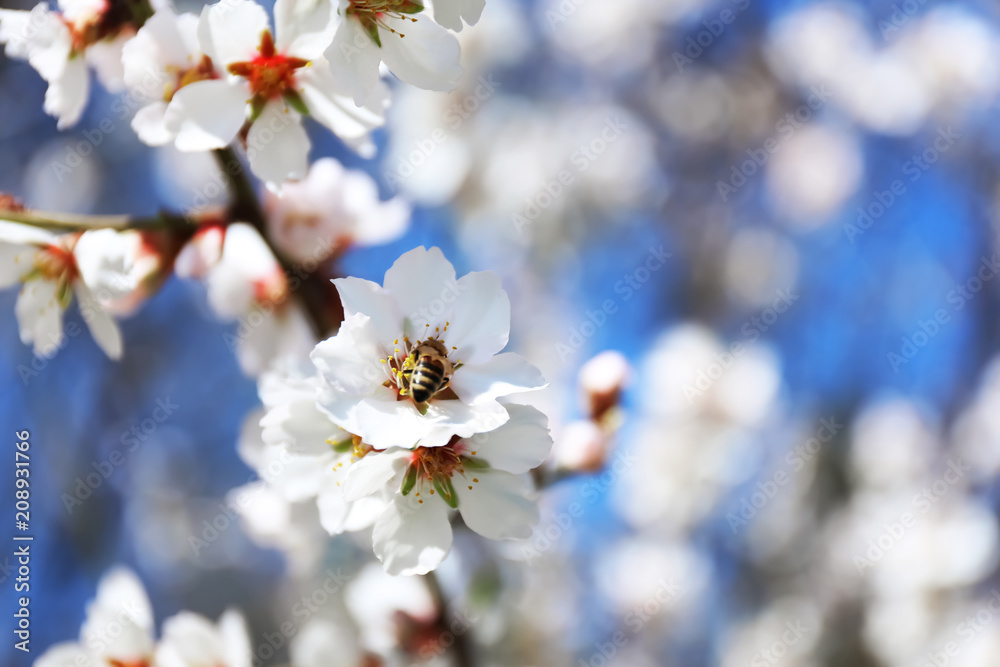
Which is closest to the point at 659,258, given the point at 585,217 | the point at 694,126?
the point at 585,217

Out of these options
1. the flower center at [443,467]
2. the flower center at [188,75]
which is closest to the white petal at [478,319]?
the flower center at [443,467]

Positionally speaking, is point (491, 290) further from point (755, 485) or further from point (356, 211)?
point (755, 485)

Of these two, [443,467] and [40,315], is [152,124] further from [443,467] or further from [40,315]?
[443,467]

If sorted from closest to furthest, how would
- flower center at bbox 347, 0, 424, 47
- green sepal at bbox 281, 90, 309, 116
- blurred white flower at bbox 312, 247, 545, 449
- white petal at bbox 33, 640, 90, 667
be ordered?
blurred white flower at bbox 312, 247, 545, 449, flower center at bbox 347, 0, 424, 47, green sepal at bbox 281, 90, 309, 116, white petal at bbox 33, 640, 90, 667

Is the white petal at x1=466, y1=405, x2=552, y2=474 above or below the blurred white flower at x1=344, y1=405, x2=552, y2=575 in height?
above

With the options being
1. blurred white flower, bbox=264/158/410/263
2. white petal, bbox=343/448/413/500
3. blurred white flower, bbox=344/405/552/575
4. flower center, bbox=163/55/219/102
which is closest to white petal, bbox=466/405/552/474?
blurred white flower, bbox=344/405/552/575

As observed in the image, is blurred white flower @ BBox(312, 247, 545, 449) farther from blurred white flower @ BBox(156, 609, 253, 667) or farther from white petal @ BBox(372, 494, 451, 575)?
blurred white flower @ BBox(156, 609, 253, 667)
